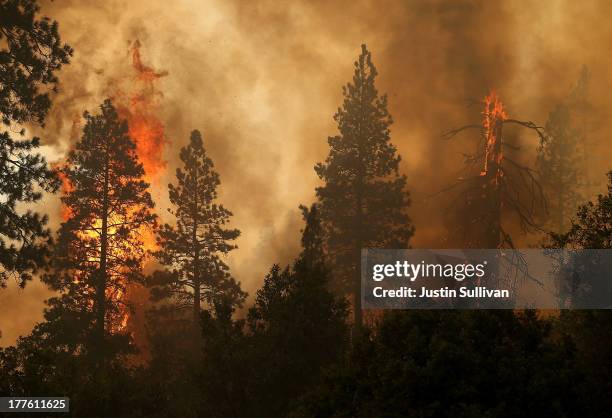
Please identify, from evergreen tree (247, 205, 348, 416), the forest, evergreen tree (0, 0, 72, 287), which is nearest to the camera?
the forest

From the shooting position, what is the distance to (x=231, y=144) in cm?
8031

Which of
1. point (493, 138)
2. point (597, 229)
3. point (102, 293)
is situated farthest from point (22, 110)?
point (597, 229)

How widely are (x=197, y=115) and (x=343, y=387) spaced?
6468cm

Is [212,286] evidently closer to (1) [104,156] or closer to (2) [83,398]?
(1) [104,156]

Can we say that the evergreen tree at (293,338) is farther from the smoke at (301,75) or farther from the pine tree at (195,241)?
the smoke at (301,75)

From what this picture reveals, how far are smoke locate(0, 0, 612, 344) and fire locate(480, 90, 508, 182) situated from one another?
46.9 meters

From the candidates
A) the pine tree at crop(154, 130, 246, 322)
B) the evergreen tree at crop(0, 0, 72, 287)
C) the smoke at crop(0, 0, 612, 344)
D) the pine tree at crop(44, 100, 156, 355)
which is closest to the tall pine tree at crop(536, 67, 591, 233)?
the smoke at crop(0, 0, 612, 344)

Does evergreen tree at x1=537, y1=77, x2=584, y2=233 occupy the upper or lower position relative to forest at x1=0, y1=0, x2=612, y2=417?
upper

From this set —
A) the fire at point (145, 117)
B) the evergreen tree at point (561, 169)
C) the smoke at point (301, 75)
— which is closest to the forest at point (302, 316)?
the fire at point (145, 117)

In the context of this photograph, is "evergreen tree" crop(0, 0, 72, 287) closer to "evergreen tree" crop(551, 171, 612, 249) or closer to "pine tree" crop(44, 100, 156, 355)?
"pine tree" crop(44, 100, 156, 355)

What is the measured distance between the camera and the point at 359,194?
45906 millimetres

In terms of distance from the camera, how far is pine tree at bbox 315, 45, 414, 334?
45.4 m

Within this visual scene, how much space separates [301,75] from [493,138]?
6444 centimetres

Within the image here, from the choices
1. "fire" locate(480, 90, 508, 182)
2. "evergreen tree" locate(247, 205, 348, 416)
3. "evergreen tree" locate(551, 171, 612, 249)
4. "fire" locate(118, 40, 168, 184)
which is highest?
"fire" locate(118, 40, 168, 184)
